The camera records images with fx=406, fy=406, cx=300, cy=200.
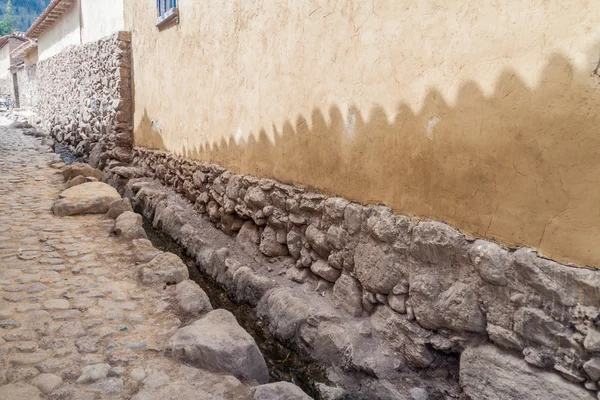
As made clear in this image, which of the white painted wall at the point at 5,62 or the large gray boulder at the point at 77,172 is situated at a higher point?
the white painted wall at the point at 5,62

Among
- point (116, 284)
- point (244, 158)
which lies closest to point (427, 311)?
point (116, 284)

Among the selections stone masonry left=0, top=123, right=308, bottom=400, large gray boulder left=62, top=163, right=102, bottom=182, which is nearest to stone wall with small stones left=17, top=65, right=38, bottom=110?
large gray boulder left=62, top=163, right=102, bottom=182

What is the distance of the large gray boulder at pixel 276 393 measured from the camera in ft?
6.39

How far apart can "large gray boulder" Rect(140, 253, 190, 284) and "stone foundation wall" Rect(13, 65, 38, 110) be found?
16492 mm

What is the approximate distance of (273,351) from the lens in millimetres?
2945

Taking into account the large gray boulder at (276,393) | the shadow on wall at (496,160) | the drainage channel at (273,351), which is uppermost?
the shadow on wall at (496,160)

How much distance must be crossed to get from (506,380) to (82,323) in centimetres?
237

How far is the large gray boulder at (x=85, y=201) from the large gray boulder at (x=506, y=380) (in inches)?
171

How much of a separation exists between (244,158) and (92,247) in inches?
65.5

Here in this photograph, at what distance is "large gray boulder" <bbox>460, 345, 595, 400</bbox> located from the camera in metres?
1.67

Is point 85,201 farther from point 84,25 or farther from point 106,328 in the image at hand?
point 84,25

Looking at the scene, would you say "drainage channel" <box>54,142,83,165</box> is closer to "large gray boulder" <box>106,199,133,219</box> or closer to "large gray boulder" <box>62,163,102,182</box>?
"large gray boulder" <box>62,163,102,182</box>

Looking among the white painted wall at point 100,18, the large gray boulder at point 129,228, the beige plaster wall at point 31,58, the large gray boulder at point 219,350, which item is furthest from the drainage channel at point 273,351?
the beige plaster wall at point 31,58

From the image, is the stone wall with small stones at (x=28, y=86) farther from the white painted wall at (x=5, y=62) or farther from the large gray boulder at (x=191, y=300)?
the large gray boulder at (x=191, y=300)
